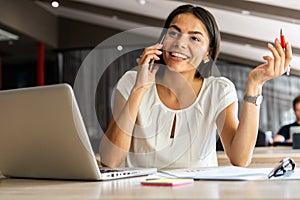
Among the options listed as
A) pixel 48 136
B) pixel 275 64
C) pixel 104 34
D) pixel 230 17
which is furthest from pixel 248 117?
pixel 104 34

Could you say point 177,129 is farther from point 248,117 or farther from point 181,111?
point 248,117

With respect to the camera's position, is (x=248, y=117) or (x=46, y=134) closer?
(x=46, y=134)

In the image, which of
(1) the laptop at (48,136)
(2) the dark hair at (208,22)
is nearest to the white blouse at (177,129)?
(2) the dark hair at (208,22)

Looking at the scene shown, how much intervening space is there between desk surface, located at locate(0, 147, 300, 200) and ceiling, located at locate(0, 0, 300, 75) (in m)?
5.12

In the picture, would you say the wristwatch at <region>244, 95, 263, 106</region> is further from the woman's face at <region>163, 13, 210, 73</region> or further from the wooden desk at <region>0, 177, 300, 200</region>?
the wooden desk at <region>0, 177, 300, 200</region>

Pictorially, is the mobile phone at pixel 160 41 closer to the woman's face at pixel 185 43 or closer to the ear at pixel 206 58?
the woman's face at pixel 185 43

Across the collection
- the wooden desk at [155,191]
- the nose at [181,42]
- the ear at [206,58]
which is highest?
the nose at [181,42]

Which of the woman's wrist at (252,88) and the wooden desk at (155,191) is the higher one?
the woman's wrist at (252,88)

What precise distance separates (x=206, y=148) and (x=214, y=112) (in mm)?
119

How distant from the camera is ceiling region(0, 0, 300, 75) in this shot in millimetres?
5773

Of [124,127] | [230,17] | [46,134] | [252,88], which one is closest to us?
[46,134]

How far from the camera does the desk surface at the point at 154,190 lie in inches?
25.4

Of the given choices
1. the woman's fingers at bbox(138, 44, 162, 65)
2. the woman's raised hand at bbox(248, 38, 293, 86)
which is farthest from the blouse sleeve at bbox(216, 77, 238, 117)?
the woman's fingers at bbox(138, 44, 162, 65)

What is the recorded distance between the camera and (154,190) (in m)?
0.72
